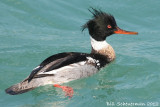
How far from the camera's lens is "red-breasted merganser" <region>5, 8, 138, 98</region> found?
Answer: 7.18m

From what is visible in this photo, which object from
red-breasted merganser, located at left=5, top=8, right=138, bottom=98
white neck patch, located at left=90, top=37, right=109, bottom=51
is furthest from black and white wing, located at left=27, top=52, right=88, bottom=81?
white neck patch, located at left=90, top=37, right=109, bottom=51

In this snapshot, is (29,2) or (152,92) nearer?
(152,92)

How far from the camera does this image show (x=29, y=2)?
468 inches

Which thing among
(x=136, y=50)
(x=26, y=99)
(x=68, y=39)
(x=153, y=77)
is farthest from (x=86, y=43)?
(x=26, y=99)

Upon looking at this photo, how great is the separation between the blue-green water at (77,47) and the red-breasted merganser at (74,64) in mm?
133

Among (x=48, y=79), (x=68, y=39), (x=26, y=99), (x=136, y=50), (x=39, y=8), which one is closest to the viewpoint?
(x=26, y=99)

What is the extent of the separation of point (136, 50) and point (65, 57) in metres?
2.48

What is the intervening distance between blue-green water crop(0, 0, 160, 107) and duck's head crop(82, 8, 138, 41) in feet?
2.43

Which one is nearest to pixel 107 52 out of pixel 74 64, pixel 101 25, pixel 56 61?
pixel 101 25

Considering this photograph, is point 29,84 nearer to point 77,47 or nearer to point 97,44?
point 97,44

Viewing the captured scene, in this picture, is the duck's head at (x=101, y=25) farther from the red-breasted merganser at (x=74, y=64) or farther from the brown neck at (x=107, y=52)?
the brown neck at (x=107, y=52)

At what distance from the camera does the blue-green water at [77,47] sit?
687 cm

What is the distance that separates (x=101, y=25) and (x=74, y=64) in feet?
4.19

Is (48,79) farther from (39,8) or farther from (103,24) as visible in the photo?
(39,8)
